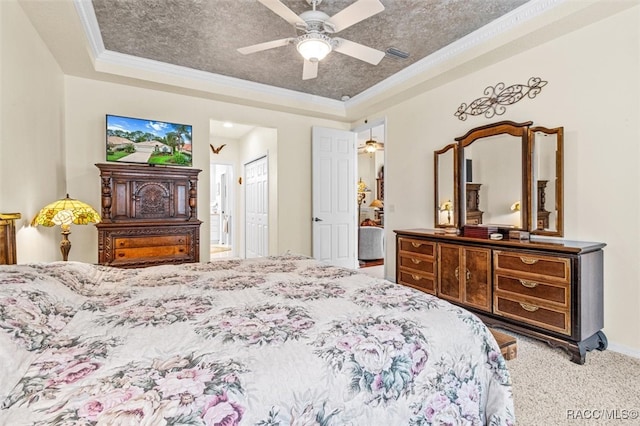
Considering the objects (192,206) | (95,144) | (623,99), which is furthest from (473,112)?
(95,144)

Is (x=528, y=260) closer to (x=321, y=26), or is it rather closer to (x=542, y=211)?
(x=542, y=211)

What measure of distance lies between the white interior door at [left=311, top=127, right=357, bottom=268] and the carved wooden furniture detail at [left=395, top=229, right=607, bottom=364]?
2.06m

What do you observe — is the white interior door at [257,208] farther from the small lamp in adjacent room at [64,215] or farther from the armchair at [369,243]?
the small lamp in adjacent room at [64,215]

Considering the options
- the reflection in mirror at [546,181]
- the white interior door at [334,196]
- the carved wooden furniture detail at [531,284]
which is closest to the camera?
the carved wooden furniture detail at [531,284]

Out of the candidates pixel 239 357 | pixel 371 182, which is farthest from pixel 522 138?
pixel 371 182

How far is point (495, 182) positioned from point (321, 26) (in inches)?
89.1

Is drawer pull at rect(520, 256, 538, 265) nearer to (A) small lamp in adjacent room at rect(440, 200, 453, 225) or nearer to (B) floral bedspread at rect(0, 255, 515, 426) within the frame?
(A) small lamp in adjacent room at rect(440, 200, 453, 225)

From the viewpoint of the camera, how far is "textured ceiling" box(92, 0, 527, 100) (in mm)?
2639

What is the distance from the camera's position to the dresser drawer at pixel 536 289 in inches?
93.2

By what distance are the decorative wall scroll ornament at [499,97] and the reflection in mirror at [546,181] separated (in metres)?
0.40

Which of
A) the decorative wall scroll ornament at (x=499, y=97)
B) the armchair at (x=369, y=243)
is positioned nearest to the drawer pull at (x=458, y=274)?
the decorative wall scroll ornament at (x=499, y=97)

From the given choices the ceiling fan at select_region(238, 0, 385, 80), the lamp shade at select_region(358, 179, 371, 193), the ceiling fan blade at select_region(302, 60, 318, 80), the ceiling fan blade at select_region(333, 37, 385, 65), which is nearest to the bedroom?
the ceiling fan blade at select_region(333, 37, 385, 65)

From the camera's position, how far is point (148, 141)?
12.7ft

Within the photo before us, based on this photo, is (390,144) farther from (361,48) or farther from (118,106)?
(118,106)
